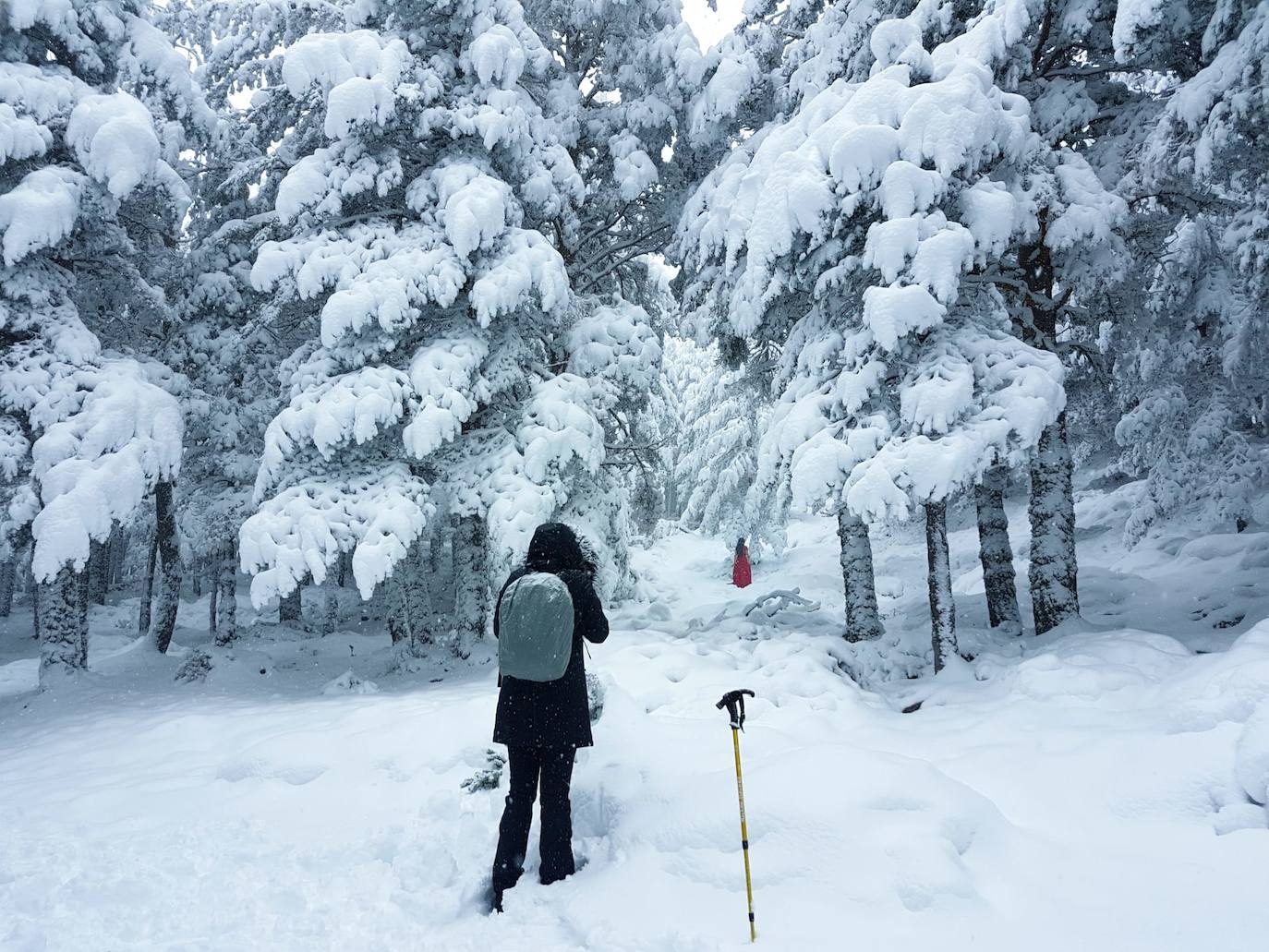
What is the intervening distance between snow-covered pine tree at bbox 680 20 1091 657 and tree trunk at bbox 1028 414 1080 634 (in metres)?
1.43

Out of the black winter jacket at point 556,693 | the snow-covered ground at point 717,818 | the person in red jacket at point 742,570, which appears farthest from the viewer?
the person in red jacket at point 742,570

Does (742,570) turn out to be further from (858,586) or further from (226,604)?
(226,604)

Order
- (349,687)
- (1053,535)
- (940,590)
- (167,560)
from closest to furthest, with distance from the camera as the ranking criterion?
(940,590), (1053,535), (349,687), (167,560)

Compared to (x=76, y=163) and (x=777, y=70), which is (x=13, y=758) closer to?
(x=76, y=163)

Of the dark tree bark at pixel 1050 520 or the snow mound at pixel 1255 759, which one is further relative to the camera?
the dark tree bark at pixel 1050 520

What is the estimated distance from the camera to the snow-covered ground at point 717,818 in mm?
3445

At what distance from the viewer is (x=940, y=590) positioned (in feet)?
26.1

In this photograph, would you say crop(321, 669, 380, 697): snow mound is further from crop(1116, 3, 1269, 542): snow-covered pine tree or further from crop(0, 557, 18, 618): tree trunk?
crop(0, 557, 18, 618): tree trunk

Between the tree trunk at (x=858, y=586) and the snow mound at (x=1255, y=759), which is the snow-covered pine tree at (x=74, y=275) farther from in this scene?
the snow mound at (x=1255, y=759)

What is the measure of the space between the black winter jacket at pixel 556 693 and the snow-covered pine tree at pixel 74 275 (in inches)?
275

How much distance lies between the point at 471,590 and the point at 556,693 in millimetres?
6968

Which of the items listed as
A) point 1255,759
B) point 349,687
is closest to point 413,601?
point 349,687

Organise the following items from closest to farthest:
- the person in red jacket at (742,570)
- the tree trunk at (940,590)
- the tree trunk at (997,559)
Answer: the tree trunk at (940,590) < the tree trunk at (997,559) < the person in red jacket at (742,570)

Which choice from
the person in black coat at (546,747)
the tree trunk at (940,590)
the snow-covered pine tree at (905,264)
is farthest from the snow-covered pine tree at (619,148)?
the person in black coat at (546,747)
